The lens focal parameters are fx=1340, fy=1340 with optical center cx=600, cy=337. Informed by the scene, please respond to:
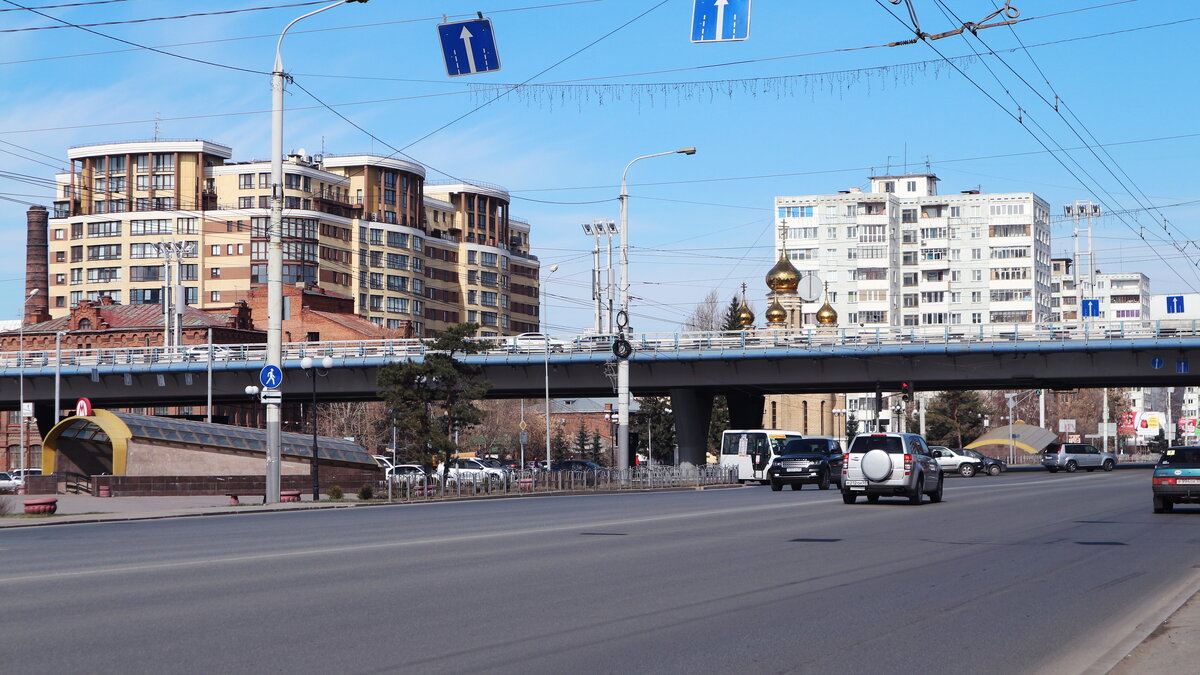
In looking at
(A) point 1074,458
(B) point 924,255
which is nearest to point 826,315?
(A) point 1074,458

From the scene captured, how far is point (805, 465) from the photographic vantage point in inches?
1810

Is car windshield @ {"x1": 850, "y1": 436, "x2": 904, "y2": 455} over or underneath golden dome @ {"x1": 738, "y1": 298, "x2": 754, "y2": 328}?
underneath

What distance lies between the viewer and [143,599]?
40.8 feet

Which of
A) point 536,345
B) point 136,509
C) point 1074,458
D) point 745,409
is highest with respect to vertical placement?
point 536,345

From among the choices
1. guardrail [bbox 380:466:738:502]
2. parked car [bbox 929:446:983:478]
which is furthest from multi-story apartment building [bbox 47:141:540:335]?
guardrail [bbox 380:466:738:502]

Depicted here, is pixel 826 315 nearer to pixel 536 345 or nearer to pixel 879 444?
pixel 536 345

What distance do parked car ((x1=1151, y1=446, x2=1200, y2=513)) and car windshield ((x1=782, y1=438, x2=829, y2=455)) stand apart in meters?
17.5

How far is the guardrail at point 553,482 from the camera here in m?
42.0

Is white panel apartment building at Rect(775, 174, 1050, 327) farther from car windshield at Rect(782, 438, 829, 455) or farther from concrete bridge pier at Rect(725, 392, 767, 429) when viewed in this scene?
car windshield at Rect(782, 438, 829, 455)

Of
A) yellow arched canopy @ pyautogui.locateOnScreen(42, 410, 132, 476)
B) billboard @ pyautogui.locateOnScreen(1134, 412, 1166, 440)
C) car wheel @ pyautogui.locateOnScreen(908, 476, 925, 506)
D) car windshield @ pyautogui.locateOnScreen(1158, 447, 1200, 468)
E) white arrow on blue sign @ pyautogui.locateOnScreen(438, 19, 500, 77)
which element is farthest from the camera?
billboard @ pyautogui.locateOnScreen(1134, 412, 1166, 440)

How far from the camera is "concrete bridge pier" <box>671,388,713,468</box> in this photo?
222ft

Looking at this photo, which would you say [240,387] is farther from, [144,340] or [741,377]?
[144,340]

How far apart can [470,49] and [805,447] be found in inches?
1005

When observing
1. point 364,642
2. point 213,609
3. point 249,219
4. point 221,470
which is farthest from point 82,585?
point 249,219
